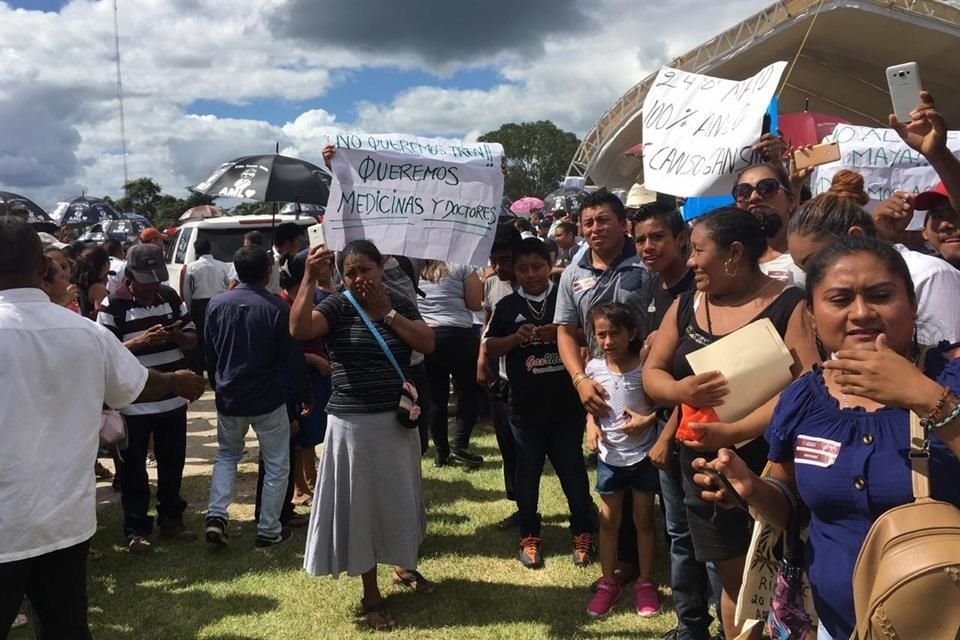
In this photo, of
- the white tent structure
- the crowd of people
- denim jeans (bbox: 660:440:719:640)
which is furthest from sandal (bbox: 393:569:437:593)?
the white tent structure

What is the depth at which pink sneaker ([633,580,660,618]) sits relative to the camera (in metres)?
3.70

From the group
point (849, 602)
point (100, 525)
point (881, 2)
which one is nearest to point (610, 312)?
point (849, 602)

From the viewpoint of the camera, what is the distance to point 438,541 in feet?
15.8

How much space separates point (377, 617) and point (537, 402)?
1.50 metres

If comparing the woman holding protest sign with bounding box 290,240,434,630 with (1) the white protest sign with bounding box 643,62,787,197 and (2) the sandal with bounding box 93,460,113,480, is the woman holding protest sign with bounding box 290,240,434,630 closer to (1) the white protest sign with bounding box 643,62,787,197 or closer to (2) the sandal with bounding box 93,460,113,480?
(1) the white protest sign with bounding box 643,62,787,197

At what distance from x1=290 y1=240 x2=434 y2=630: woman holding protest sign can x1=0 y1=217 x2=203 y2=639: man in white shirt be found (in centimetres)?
110

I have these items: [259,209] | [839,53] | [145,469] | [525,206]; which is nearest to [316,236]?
[145,469]

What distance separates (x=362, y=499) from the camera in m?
3.65

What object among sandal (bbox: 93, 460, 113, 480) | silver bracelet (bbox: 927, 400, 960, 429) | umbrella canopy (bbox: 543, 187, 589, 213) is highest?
umbrella canopy (bbox: 543, 187, 589, 213)

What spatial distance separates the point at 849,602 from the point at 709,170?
8.78 ft

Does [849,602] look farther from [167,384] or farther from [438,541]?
[438,541]

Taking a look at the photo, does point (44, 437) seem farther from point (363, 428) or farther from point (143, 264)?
point (143, 264)

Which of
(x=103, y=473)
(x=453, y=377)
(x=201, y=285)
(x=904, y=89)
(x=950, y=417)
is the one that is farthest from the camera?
(x=201, y=285)

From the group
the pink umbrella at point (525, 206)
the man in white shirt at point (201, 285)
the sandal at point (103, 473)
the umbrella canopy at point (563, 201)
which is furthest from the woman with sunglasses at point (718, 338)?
the pink umbrella at point (525, 206)
